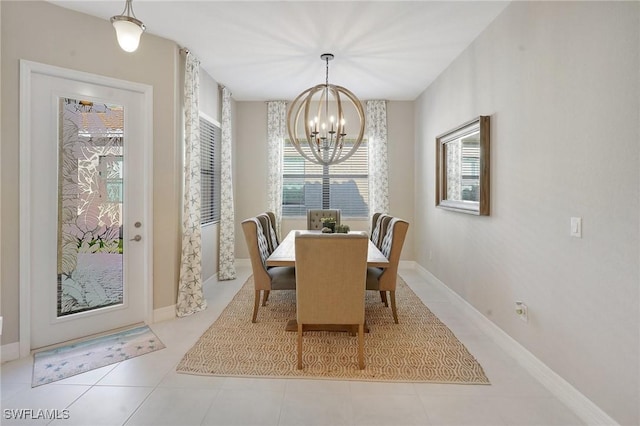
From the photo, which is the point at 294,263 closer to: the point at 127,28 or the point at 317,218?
the point at 127,28

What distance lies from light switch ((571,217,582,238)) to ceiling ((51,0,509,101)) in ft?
5.94

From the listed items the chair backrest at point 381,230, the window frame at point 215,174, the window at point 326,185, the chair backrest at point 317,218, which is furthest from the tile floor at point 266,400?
the window at point 326,185

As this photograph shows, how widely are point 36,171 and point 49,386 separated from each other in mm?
1543

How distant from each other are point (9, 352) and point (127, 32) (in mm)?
2411

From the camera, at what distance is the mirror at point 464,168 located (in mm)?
2918

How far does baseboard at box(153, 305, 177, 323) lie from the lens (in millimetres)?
3152

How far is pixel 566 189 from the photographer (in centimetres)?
195

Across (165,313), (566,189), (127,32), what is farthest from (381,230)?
(127,32)

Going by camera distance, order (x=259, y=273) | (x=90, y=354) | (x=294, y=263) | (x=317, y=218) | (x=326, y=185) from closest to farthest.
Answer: (x=90, y=354) → (x=294, y=263) → (x=259, y=273) → (x=317, y=218) → (x=326, y=185)

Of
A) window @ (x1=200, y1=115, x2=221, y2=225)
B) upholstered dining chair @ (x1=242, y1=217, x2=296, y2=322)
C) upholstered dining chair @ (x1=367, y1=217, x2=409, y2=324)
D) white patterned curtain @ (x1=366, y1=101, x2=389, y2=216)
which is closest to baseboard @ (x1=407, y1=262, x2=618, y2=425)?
upholstered dining chair @ (x1=367, y1=217, x2=409, y2=324)

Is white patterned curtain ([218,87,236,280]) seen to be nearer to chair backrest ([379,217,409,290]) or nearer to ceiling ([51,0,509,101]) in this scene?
ceiling ([51,0,509,101])

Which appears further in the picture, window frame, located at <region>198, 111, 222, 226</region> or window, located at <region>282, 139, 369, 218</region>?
window, located at <region>282, 139, 369, 218</region>

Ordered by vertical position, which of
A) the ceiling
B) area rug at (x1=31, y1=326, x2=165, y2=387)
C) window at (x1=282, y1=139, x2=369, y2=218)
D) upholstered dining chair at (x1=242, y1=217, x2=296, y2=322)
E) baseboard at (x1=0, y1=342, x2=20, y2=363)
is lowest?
area rug at (x1=31, y1=326, x2=165, y2=387)

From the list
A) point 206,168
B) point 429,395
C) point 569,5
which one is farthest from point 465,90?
point 206,168
